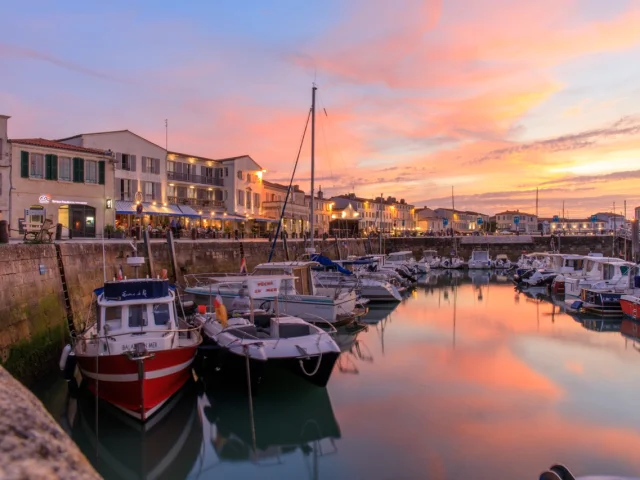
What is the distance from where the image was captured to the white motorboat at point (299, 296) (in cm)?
2153

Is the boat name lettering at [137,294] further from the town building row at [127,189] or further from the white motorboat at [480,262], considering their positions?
the white motorboat at [480,262]

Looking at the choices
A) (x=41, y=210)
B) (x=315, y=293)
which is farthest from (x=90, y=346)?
(x=41, y=210)

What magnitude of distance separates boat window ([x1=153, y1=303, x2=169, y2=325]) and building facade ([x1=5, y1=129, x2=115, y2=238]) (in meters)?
18.8

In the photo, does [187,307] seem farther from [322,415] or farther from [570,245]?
[570,245]

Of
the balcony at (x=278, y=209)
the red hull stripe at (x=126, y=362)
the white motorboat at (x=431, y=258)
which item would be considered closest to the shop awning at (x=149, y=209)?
the balcony at (x=278, y=209)

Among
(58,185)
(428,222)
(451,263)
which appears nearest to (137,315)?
(58,185)

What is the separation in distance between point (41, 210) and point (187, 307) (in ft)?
53.8

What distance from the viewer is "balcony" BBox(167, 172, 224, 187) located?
48781 millimetres

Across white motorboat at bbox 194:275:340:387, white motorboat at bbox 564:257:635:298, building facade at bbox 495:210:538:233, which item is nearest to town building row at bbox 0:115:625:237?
white motorboat at bbox 194:275:340:387

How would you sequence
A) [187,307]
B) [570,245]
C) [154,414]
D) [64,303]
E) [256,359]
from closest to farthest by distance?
[154,414] < [256,359] < [64,303] < [187,307] < [570,245]

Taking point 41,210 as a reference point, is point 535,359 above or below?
below

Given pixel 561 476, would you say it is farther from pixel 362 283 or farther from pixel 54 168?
pixel 54 168

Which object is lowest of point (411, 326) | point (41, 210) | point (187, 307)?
point (411, 326)

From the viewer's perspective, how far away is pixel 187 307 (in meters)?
20.8
